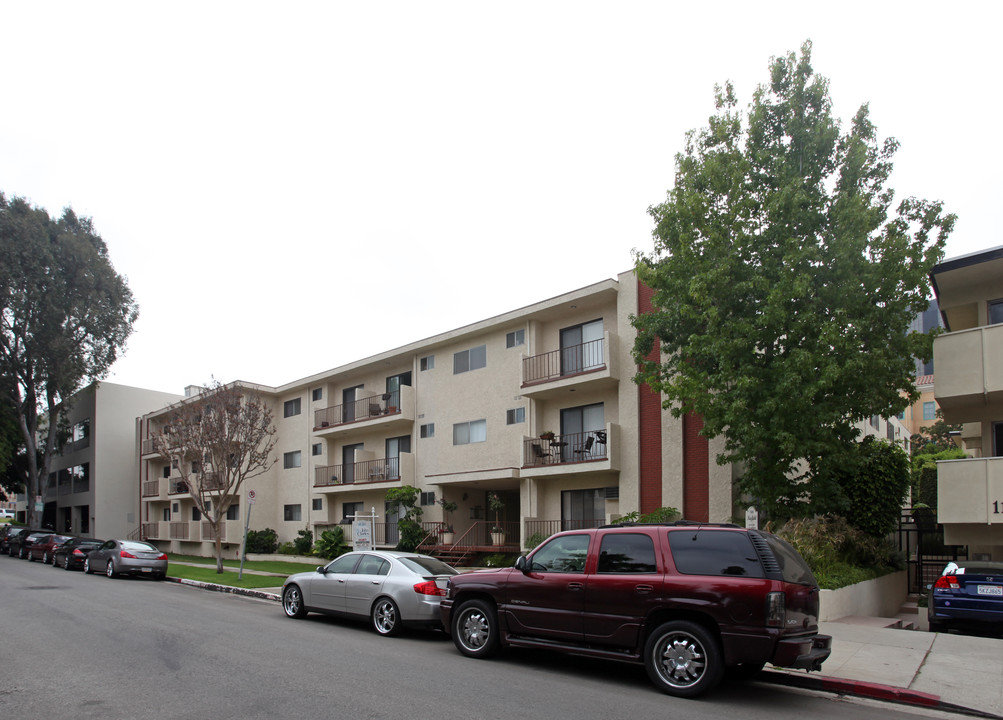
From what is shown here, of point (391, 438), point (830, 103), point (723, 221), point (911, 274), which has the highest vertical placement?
point (830, 103)

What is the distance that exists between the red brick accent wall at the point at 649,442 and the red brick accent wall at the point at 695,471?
800mm

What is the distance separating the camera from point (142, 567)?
24.6m

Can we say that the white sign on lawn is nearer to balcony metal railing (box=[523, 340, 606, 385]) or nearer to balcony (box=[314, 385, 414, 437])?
balcony metal railing (box=[523, 340, 606, 385])

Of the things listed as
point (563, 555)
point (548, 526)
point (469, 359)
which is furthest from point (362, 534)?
point (563, 555)

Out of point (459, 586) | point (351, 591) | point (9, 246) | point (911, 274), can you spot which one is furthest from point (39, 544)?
point (911, 274)

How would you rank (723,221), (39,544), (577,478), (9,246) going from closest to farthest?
(723,221), (577,478), (39,544), (9,246)

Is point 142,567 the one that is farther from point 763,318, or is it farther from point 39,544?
point 763,318

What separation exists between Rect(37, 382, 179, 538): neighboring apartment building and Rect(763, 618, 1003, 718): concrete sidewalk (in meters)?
45.3

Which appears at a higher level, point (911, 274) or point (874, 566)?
point (911, 274)

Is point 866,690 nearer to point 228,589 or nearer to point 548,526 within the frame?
point 548,526

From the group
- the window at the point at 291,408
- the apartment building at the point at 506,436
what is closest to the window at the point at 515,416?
the apartment building at the point at 506,436

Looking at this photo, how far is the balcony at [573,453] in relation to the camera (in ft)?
70.7

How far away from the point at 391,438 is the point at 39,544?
55.2ft

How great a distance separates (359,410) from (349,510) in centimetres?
436
